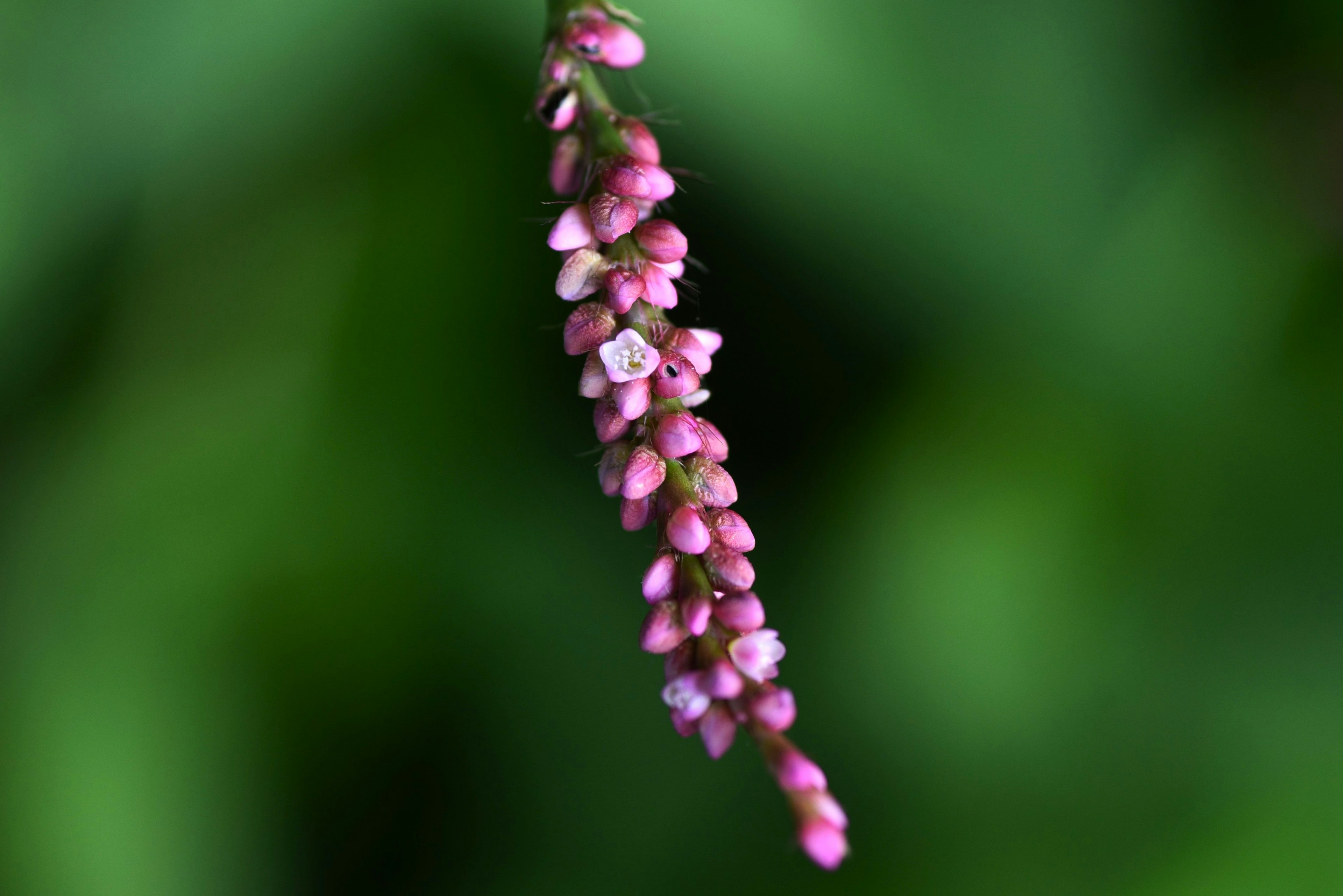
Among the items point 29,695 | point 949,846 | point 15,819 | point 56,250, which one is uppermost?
point 56,250

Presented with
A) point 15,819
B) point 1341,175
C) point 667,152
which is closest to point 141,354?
point 15,819

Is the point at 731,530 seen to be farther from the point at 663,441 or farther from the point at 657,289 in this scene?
the point at 657,289

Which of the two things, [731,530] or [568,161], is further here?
[568,161]

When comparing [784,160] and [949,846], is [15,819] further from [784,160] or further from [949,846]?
[784,160]

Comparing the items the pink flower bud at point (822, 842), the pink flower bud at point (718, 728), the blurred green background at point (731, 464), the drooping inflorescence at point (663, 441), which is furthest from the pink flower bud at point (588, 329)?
the blurred green background at point (731, 464)

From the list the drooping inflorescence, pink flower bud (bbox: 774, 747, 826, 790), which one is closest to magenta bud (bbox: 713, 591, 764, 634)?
the drooping inflorescence

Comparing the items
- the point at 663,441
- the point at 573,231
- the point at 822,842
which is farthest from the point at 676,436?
the point at 822,842

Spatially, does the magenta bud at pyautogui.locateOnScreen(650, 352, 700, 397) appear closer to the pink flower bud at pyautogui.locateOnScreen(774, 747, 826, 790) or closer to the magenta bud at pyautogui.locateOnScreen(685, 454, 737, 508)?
the magenta bud at pyautogui.locateOnScreen(685, 454, 737, 508)

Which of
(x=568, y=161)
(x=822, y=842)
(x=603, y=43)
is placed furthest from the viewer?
(x=568, y=161)
